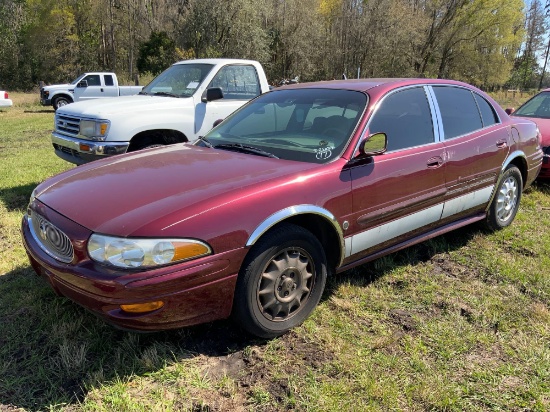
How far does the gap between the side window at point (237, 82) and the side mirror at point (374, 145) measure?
3764 mm

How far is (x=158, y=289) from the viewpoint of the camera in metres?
2.24

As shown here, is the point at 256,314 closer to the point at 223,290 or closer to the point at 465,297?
the point at 223,290

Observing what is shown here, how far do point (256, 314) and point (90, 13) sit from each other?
1736 inches

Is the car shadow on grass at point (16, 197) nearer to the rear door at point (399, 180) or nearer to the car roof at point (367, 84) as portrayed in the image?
the car roof at point (367, 84)

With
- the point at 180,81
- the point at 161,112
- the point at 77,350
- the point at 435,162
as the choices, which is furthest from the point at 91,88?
the point at 77,350

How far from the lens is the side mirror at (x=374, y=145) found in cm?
302

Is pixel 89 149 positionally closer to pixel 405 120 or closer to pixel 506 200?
pixel 405 120

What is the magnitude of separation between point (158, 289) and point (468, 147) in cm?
299

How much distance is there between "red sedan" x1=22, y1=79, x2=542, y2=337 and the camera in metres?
2.29

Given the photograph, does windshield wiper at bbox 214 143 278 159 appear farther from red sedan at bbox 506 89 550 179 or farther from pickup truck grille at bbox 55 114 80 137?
red sedan at bbox 506 89 550 179

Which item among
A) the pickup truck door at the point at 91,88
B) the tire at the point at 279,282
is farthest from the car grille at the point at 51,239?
the pickup truck door at the point at 91,88

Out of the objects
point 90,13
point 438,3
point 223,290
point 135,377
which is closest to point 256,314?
point 223,290

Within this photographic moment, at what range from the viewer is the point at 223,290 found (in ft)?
8.03

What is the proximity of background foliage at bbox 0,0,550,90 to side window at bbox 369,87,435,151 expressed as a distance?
28.6 meters
